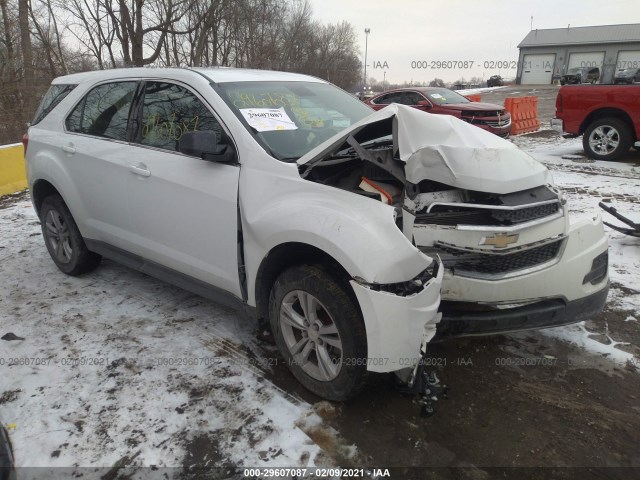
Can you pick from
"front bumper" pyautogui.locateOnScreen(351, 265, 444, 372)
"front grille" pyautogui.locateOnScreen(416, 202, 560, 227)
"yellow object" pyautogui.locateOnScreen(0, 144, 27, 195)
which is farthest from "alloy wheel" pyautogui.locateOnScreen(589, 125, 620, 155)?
"yellow object" pyautogui.locateOnScreen(0, 144, 27, 195)

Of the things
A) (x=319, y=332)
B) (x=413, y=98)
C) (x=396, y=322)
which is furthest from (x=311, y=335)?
(x=413, y=98)

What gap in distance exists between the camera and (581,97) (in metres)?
9.09

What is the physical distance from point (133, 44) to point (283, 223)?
21.9m

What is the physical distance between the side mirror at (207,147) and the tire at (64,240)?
2.09 metres

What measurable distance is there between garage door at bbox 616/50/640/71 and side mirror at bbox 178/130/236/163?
57.6 meters

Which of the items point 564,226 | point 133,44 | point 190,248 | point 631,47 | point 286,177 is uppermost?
point 631,47

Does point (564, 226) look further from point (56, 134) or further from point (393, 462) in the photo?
point (56, 134)

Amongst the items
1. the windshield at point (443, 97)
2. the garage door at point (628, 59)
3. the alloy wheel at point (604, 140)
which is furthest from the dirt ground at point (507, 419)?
the garage door at point (628, 59)

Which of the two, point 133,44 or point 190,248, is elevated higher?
point 133,44

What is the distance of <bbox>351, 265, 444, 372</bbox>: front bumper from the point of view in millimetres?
2191

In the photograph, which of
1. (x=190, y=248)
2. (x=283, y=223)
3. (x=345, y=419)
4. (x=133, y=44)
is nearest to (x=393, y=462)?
(x=345, y=419)

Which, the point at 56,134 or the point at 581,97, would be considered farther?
the point at 581,97

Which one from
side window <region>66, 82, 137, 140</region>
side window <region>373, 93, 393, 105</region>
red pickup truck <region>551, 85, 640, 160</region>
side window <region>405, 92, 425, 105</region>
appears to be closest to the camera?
side window <region>66, 82, 137, 140</region>

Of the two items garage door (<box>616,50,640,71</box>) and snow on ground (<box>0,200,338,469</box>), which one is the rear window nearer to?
snow on ground (<box>0,200,338,469</box>)
